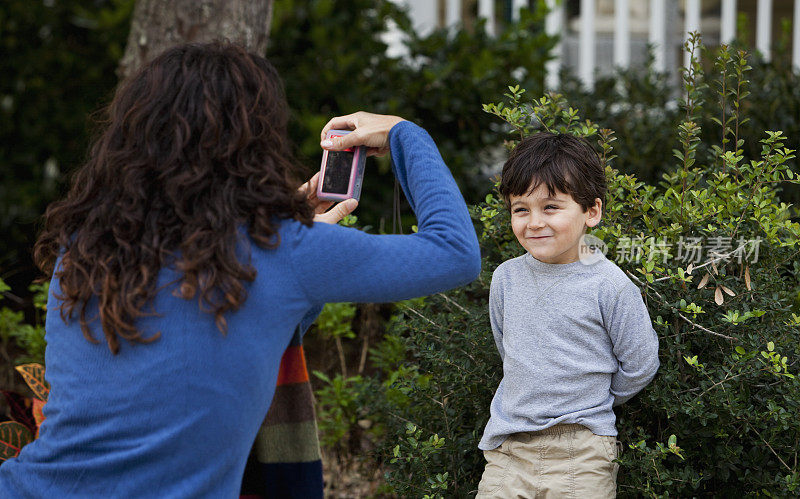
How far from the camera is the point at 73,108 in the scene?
5.75 metres

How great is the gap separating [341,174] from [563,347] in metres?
0.74

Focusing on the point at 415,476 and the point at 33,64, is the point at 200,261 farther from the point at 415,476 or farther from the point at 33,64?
the point at 33,64

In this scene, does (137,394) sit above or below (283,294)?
below

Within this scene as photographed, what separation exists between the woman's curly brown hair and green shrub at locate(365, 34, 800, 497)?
3.50ft

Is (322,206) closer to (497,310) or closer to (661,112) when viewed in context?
(497,310)

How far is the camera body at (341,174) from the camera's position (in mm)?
2146

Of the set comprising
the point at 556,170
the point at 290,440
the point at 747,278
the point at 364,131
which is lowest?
the point at 290,440

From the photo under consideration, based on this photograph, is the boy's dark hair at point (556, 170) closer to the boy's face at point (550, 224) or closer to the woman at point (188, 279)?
the boy's face at point (550, 224)

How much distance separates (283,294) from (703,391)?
4.20 ft

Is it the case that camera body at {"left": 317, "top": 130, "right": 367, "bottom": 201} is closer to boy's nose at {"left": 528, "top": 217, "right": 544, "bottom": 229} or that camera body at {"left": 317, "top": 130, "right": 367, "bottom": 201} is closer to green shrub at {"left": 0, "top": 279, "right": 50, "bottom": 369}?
boy's nose at {"left": 528, "top": 217, "right": 544, "bottom": 229}

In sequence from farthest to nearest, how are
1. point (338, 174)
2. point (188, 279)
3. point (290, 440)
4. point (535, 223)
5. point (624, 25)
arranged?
point (624, 25) → point (535, 223) → point (338, 174) → point (290, 440) → point (188, 279)

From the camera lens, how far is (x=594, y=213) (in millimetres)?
2365

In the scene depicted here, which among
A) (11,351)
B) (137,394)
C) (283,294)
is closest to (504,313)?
(283,294)

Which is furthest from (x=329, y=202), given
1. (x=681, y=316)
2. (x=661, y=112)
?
(x=661, y=112)
